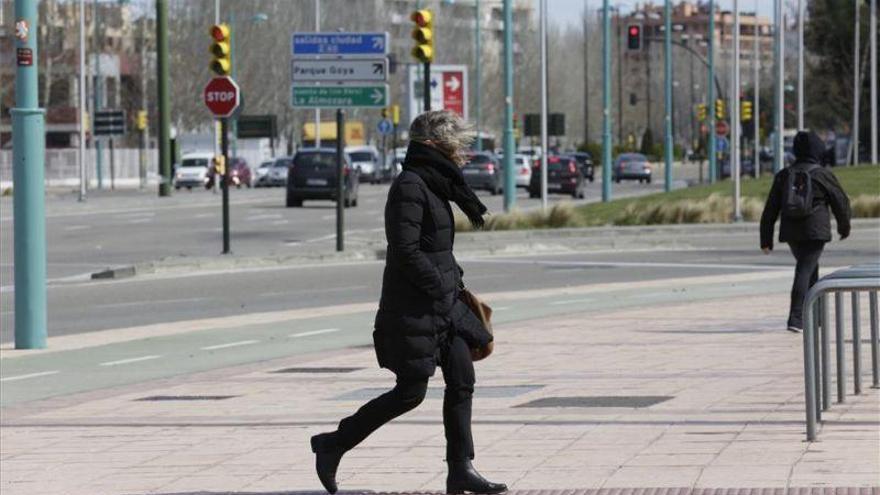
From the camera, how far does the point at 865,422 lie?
11.5 m

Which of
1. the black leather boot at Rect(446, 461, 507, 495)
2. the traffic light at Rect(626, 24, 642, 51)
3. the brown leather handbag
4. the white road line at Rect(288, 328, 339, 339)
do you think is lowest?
the white road line at Rect(288, 328, 339, 339)

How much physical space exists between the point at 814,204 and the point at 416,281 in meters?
9.54

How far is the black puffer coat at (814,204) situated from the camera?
17891 millimetres

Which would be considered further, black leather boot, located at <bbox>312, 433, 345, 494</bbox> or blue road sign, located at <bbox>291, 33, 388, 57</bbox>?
blue road sign, located at <bbox>291, 33, 388, 57</bbox>

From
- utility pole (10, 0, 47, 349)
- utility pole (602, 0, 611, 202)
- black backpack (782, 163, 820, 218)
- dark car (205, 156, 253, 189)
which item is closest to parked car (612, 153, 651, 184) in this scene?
dark car (205, 156, 253, 189)

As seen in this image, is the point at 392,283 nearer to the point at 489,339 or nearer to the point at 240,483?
the point at 489,339

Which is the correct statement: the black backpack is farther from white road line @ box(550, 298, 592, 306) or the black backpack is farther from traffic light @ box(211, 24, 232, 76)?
traffic light @ box(211, 24, 232, 76)

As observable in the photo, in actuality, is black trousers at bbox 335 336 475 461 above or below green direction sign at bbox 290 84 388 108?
below

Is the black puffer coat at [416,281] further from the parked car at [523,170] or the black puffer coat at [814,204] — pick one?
the parked car at [523,170]

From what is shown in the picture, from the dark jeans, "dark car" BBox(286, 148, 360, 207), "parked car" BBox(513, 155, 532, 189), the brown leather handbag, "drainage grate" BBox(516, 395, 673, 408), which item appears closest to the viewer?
the brown leather handbag

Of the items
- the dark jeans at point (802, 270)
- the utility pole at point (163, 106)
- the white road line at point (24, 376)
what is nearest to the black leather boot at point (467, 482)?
the white road line at point (24, 376)

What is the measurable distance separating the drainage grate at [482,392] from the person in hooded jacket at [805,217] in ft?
14.2

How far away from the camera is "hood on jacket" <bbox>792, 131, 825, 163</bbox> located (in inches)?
714

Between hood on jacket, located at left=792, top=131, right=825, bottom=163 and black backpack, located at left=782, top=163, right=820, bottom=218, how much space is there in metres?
0.22
